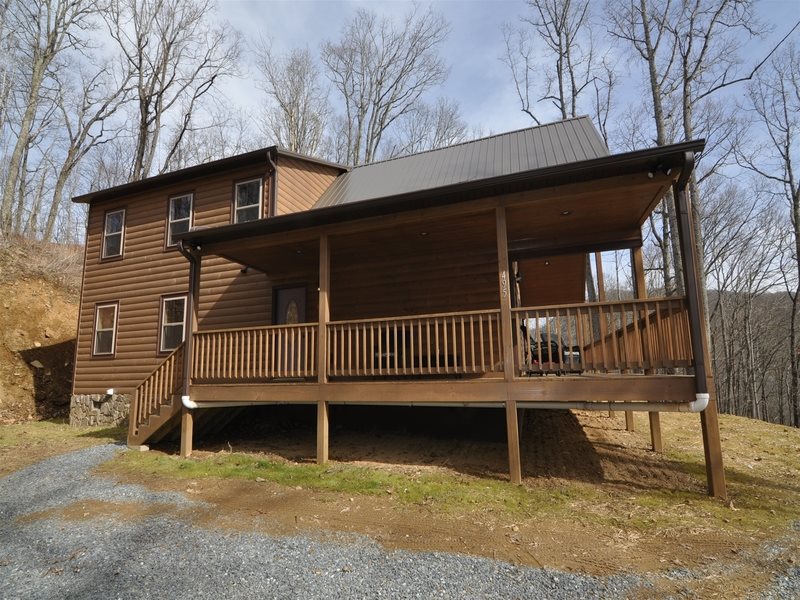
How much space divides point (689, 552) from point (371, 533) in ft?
10.1

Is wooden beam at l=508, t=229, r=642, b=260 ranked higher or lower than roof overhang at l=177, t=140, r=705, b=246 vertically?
lower

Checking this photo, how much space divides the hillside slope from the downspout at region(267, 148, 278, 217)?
404 inches

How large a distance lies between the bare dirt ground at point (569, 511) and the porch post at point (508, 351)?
0.33 metres

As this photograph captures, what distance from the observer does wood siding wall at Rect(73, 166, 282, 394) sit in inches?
470

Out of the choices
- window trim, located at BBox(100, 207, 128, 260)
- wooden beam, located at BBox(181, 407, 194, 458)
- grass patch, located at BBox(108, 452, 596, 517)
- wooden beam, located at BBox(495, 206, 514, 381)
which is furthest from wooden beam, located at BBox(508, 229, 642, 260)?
window trim, located at BBox(100, 207, 128, 260)

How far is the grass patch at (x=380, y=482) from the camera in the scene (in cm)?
568

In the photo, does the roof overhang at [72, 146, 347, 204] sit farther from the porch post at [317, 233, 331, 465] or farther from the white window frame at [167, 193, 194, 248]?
the porch post at [317, 233, 331, 465]

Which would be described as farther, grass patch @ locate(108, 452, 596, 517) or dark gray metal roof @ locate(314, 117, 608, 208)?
dark gray metal roof @ locate(314, 117, 608, 208)

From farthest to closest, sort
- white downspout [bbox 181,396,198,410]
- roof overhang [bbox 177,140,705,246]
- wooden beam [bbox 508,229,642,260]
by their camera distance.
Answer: wooden beam [bbox 508,229,642,260] < white downspout [bbox 181,396,198,410] < roof overhang [bbox 177,140,705,246]

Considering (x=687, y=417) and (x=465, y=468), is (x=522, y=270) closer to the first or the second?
(x=687, y=417)

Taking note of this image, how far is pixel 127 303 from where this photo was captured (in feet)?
43.9

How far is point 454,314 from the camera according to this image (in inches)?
285

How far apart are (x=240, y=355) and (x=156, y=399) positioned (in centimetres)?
212

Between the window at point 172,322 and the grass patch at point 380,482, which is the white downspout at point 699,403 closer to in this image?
the grass patch at point 380,482
